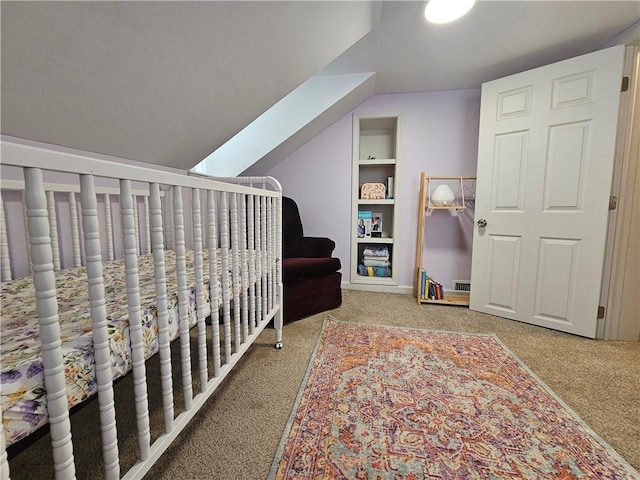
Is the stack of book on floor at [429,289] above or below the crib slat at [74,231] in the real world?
below

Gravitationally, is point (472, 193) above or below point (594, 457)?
above

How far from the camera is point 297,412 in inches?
44.7

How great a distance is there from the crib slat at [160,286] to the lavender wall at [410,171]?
2275 millimetres

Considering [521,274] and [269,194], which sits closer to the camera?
[269,194]

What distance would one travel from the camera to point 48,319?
0.46 metres

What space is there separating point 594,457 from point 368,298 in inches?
69.3

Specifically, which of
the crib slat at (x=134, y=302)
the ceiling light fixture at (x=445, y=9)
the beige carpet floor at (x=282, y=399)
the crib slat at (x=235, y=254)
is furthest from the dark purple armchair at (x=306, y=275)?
the ceiling light fixture at (x=445, y=9)

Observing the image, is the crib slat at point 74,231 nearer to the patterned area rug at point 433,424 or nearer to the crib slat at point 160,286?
the crib slat at point 160,286

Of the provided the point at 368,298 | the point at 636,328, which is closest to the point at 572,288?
the point at 636,328

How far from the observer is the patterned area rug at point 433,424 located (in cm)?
89

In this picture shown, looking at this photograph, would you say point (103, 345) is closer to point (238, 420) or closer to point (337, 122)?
point (238, 420)

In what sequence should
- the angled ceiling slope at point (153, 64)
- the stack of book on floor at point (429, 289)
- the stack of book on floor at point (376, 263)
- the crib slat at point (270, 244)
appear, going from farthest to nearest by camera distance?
the stack of book on floor at point (376, 263)
the stack of book on floor at point (429, 289)
the crib slat at point (270, 244)
the angled ceiling slope at point (153, 64)

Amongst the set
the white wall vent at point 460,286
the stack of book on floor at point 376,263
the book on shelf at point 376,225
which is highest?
the book on shelf at point 376,225

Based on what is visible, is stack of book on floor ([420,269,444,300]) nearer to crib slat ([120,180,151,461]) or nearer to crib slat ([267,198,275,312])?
crib slat ([267,198,275,312])
